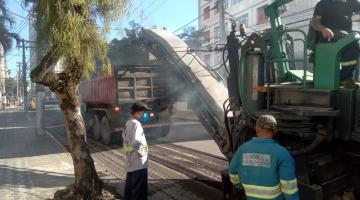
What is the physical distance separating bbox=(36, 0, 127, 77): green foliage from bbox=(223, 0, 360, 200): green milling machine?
2.18 meters

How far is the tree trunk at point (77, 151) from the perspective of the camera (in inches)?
268

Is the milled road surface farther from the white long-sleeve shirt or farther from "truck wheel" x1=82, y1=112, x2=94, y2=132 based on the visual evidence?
"truck wheel" x1=82, y1=112, x2=94, y2=132

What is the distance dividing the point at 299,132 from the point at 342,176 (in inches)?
32.8

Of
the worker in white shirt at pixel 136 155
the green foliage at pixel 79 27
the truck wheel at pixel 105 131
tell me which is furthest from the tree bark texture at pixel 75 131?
the truck wheel at pixel 105 131

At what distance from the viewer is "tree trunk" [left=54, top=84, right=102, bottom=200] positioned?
22.4 feet

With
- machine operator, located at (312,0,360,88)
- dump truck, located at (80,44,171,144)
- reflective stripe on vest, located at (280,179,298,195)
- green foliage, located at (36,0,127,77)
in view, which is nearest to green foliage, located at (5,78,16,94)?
dump truck, located at (80,44,171,144)

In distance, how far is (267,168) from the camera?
3.47 metres

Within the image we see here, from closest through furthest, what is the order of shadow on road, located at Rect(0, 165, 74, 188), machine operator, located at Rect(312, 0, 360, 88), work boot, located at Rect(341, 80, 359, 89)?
work boot, located at Rect(341, 80, 359, 89), machine operator, located at Rect(312, 0, 360, 88), shadow on road, located at Rect(0, 165, 74, 188)

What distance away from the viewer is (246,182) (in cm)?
366

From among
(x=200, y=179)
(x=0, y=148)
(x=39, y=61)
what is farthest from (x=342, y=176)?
(x=0, y=148)

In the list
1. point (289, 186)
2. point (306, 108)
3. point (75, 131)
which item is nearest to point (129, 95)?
point (75, 131)

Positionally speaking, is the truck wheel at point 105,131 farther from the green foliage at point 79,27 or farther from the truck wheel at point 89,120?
the green foliage at point 79,27

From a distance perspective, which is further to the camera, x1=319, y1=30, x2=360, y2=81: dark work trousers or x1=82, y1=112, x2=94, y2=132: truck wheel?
x1=82, y1=112, x2=94, y2=132: truck wheel

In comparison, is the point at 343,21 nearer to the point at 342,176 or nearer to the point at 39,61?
the point at 342,176
